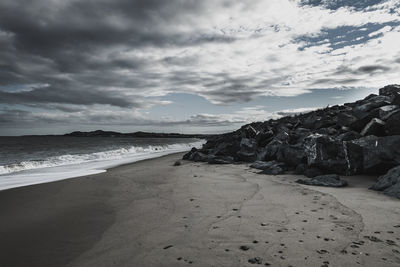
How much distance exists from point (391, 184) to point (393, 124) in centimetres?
271

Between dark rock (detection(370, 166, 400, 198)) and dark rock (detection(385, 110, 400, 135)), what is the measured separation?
86.6 inches

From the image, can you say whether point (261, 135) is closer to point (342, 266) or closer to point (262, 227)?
point (262, 227)

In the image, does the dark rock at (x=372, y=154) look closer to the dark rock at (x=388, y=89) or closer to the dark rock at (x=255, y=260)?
the dark rock at (x=255, y=260)

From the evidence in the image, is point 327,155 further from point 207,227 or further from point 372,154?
point 207,227

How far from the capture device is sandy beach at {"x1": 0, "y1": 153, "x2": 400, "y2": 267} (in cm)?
274

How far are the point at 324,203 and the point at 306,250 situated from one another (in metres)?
2.10

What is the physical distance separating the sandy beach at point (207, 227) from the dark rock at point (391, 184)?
0.21 metres

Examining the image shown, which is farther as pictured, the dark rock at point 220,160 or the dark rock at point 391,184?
the dark rock at point 220,160

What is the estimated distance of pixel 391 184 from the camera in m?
5.06

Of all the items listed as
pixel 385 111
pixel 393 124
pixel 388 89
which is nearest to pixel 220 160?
pixel 385 111

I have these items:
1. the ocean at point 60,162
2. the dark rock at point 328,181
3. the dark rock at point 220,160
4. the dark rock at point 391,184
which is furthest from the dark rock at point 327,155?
the ocean at point 60,162

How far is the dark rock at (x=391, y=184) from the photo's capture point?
4746 millimetres

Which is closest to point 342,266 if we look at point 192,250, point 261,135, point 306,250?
point 306,250

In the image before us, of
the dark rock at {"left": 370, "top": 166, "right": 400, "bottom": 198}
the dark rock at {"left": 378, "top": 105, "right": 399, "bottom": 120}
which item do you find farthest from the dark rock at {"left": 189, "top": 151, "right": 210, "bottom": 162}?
the dark rock at {"left": 370, "top": 166, "right": 400, "bottom": 198}
